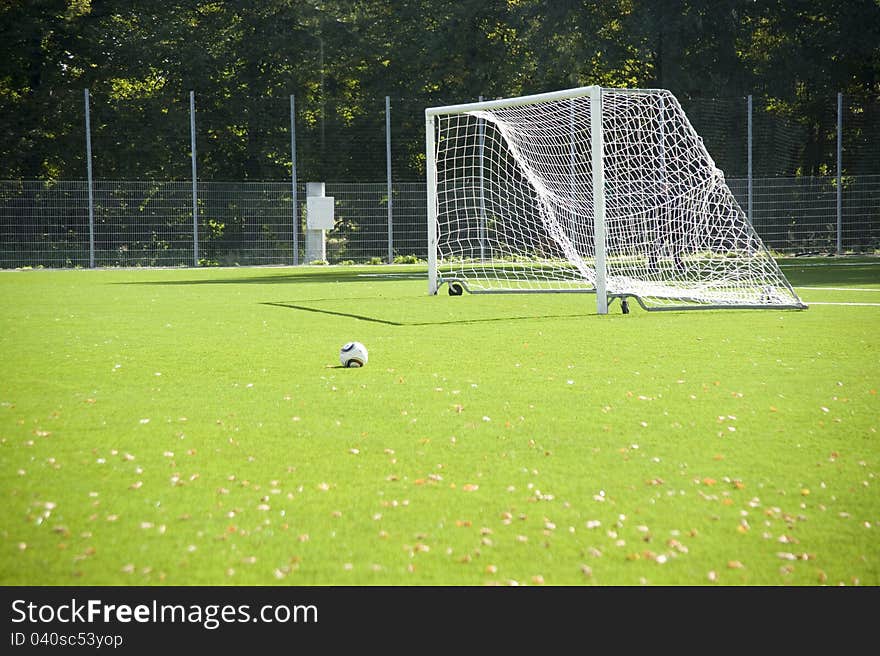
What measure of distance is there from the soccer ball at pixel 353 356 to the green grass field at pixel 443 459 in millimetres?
122

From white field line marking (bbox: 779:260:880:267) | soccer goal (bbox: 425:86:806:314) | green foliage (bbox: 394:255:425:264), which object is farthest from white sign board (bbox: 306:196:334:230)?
white field line marking (bbox: 779:260:880:267)

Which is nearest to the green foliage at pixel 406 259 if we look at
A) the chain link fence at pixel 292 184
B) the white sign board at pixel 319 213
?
the chain link fence at pixel 292 184

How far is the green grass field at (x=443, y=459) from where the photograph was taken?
9.47ft

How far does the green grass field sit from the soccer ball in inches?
4.8

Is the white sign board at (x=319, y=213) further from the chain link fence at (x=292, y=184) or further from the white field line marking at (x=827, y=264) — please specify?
the white field line marking at (x=827, y=264)

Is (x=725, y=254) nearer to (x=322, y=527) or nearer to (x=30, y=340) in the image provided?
(x=30, y=340)

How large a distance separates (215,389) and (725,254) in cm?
920

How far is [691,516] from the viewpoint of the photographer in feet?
10.8

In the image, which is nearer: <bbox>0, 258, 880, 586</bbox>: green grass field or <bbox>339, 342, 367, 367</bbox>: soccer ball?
<bbox>0, 258, 880, 586</bbox>: green grass field

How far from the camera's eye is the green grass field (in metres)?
2.89

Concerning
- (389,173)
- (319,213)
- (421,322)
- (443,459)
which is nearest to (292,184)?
(319,213)

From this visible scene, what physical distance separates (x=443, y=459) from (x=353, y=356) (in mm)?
2575

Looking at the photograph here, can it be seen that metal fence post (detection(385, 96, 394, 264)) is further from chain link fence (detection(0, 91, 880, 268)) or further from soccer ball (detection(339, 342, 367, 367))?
soccer ball (detection(339, 342, 367, 367))
